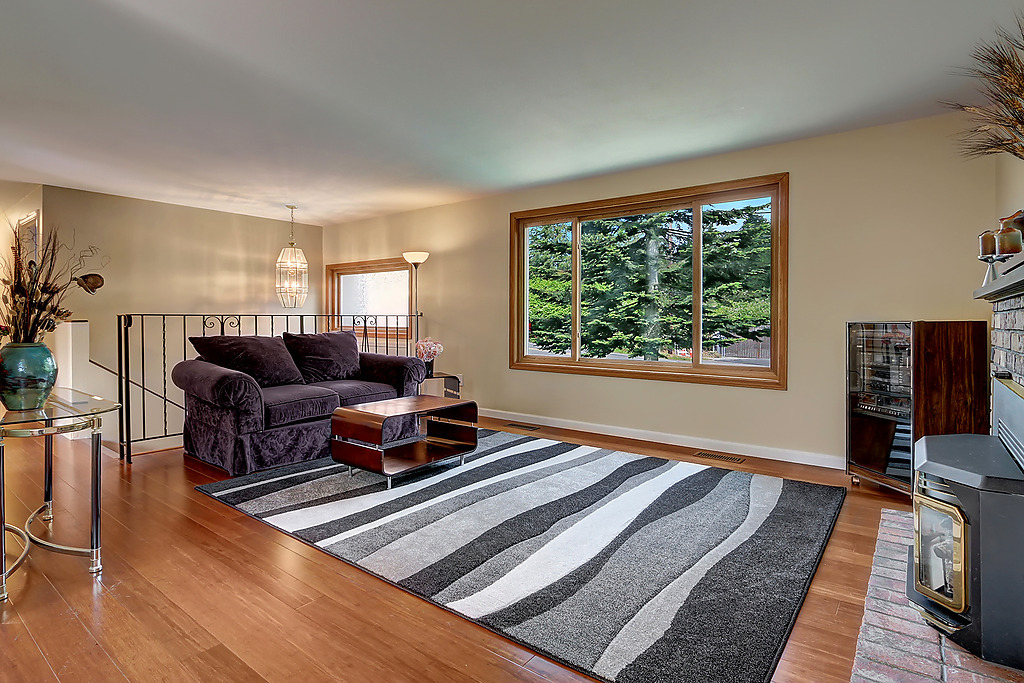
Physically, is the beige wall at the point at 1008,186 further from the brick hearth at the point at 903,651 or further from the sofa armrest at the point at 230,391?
the sofa armrest at the point at 230,391

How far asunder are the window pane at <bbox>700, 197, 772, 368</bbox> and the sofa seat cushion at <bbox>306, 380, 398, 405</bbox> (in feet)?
8.62

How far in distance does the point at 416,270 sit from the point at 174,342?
9.57ft

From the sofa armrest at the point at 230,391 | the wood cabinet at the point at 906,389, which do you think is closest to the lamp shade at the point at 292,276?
the sofa armrest at the point at 230,391

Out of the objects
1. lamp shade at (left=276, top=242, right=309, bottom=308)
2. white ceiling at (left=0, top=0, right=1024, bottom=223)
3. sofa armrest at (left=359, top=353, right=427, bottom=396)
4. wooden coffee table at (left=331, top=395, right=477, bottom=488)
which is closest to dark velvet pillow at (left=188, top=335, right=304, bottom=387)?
sofa armrest at (left=359, top=353, right=427, bottom=396)

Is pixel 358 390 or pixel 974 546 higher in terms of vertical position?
pixel 358 390

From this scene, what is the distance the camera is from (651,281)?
188 inches

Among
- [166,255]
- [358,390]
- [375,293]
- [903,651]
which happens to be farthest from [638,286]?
[166,255]

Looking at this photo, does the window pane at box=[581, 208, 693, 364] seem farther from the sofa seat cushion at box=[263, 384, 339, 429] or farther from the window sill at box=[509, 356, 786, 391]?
the sofa seat cushion at box=[263, 384, 339, 429]

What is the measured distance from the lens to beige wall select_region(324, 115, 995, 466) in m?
3.46

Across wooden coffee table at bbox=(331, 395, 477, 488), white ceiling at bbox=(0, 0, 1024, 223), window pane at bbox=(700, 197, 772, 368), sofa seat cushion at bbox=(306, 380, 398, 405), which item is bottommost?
wooden coffee table at bbox=(331, 395, 477, 488)

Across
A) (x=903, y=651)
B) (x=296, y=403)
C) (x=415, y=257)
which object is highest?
(x=415, y=257)

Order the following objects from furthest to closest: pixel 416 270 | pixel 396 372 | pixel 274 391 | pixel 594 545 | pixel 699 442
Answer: pixel 416 270 → pixel 396 372 → pixel 699 442 → pixel 274 391 → pixel 594 545

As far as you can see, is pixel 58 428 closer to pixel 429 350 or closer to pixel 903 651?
pixel 903 651

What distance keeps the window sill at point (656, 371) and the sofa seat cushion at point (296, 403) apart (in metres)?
2.08
